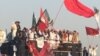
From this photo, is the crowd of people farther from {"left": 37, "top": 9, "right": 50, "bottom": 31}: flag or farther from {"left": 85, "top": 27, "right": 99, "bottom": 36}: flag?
{"left": 85, "top": 27, "right": 99, "bottom": 36}: flag

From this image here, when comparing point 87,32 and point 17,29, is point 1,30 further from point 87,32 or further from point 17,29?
point 87,32

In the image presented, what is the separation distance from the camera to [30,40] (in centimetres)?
4472

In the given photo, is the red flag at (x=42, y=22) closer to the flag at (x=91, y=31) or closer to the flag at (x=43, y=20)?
the flag at (x=43, y=20)

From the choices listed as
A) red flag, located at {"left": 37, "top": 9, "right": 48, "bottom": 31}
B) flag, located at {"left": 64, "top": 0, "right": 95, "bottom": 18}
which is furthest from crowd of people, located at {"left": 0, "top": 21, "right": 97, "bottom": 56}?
flag, located at {"left": 64, "top": 0, "right": 95, "bottom": 18}

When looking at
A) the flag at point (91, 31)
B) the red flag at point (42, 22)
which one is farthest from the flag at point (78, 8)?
the red flag at point (42, 22)

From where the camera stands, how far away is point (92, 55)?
47.7m

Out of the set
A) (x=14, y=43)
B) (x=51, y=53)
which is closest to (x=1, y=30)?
(x=14, y=43)

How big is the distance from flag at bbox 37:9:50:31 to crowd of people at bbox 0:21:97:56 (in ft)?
2.56

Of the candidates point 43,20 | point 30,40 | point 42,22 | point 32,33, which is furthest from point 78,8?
point 43,20

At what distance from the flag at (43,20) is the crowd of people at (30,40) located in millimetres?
780

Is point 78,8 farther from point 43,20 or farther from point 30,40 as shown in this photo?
point 43,20

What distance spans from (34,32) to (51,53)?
352cm

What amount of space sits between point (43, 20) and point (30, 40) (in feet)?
10.5

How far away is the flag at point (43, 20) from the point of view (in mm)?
46850
